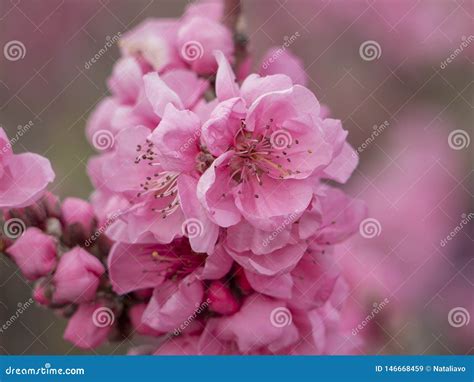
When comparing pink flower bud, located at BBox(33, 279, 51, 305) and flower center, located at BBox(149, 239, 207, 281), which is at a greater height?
flower center, located at BBox(149, 239, 207, 281)

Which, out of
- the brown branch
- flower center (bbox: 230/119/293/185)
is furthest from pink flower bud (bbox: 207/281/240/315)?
the brown branch

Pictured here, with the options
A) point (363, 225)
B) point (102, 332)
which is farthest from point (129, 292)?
point (363, 225)

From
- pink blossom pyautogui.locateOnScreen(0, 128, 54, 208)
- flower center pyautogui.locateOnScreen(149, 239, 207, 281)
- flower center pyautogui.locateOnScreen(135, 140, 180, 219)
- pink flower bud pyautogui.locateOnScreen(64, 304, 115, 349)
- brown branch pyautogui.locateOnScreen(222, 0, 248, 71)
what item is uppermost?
brown branch pyautogui.locateOnScreen(222, 0, 248, 71)

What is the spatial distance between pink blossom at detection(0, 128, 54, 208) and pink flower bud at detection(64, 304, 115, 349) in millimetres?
137

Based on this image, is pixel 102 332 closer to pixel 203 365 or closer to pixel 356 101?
pixel 203 365

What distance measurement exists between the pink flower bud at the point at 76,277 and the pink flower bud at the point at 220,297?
125 mm

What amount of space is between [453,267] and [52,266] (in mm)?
545

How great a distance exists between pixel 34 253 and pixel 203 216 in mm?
192

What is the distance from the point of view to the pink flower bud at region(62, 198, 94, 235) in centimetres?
82

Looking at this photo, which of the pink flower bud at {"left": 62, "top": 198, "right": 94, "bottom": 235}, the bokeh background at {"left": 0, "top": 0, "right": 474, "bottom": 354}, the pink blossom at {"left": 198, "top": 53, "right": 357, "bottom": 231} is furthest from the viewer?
the bokeh background at {"left": 0, "top": 0, "right": 474, "bottom": 354}

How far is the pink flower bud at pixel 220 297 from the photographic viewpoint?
78 centimetres

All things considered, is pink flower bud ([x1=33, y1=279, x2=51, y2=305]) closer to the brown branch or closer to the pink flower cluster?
the pink flower cluster

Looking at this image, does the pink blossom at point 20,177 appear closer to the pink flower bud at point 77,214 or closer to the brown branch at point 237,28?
the pink flower bud at point 77,214

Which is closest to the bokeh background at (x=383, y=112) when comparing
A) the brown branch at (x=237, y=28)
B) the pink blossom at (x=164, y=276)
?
the brown branch at (x=237, y=28)
